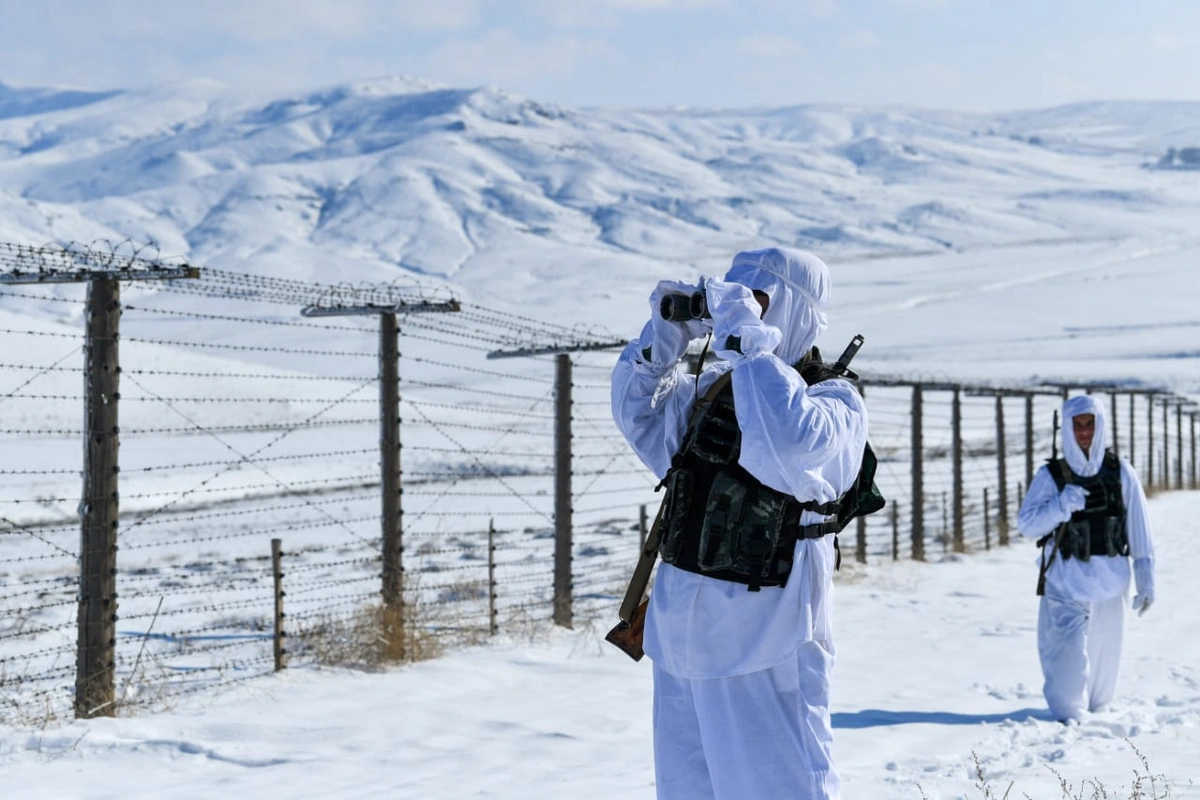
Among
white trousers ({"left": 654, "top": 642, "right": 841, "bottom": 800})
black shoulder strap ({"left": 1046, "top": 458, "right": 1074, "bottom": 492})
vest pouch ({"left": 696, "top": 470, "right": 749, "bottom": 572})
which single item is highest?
vest pouch ({"left": 696, "top": 470, "right": 749, "bottom": 572})

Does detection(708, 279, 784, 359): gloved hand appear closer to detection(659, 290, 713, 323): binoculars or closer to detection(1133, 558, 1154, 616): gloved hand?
detection(659, 290, 713, 323): binoculars

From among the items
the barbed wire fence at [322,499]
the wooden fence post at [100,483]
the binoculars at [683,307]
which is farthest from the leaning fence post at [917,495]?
the binoculars at [683,307]

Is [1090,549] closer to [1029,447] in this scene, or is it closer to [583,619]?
[583,619]

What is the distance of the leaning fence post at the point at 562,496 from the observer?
11055 millimetres

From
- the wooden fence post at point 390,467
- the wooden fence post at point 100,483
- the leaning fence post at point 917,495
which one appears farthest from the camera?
the leaning fence post at point 917,495

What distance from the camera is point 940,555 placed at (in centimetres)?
1938

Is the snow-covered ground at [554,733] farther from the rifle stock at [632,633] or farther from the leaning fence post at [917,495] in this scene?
the leaning fence post at [917,495]

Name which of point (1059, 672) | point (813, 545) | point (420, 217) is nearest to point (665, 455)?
point (813, 545)

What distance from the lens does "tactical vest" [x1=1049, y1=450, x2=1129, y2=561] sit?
7.61 meters

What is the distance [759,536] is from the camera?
326 cm

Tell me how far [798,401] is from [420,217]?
16121cm

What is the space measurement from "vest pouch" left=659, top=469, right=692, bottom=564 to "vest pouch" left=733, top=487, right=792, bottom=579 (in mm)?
168

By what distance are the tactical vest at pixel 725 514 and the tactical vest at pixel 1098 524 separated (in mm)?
4766

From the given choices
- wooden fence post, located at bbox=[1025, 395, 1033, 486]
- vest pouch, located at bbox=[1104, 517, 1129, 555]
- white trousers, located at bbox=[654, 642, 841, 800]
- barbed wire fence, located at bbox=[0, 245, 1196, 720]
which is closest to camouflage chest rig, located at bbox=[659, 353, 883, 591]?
white trousers, located at bbox=[654, 642, 841, 800]
